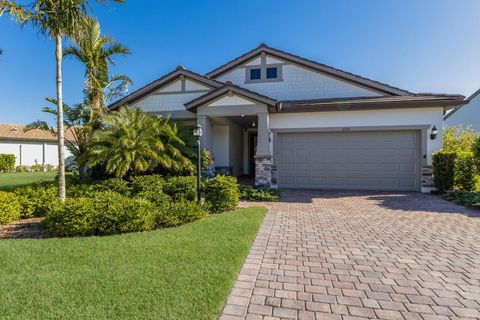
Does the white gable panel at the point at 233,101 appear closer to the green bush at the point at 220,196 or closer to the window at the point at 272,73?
the window at the point at 272,73

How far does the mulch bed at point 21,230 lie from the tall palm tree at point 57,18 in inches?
36.2

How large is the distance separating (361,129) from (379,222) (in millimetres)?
5795

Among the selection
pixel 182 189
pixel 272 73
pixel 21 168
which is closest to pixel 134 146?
pixel 182 189

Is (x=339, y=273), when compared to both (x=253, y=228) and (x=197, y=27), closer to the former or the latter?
(x=253, y=228)

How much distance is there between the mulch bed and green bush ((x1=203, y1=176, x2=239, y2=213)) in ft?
13.1

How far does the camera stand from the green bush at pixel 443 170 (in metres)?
9.33

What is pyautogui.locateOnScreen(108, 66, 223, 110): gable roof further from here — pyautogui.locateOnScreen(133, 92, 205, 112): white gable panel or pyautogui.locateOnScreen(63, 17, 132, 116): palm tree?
pyautogui.locateOnScreen(63, 17, 132, 116): palm tree

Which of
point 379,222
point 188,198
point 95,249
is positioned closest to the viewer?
point 95,249

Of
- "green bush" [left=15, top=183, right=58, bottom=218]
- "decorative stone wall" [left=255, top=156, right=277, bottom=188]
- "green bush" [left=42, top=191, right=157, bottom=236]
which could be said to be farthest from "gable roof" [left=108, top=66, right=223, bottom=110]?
"green bush" [left=42, top=191, right=157, bottom=236]

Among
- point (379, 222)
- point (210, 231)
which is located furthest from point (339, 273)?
point (379, 222)

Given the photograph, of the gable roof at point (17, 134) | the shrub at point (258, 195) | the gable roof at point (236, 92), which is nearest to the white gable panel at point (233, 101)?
the gable roof at point (236, 92)

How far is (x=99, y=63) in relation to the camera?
10641 mm

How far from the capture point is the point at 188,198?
8.16 m

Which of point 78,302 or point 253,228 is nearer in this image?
point 78,302
